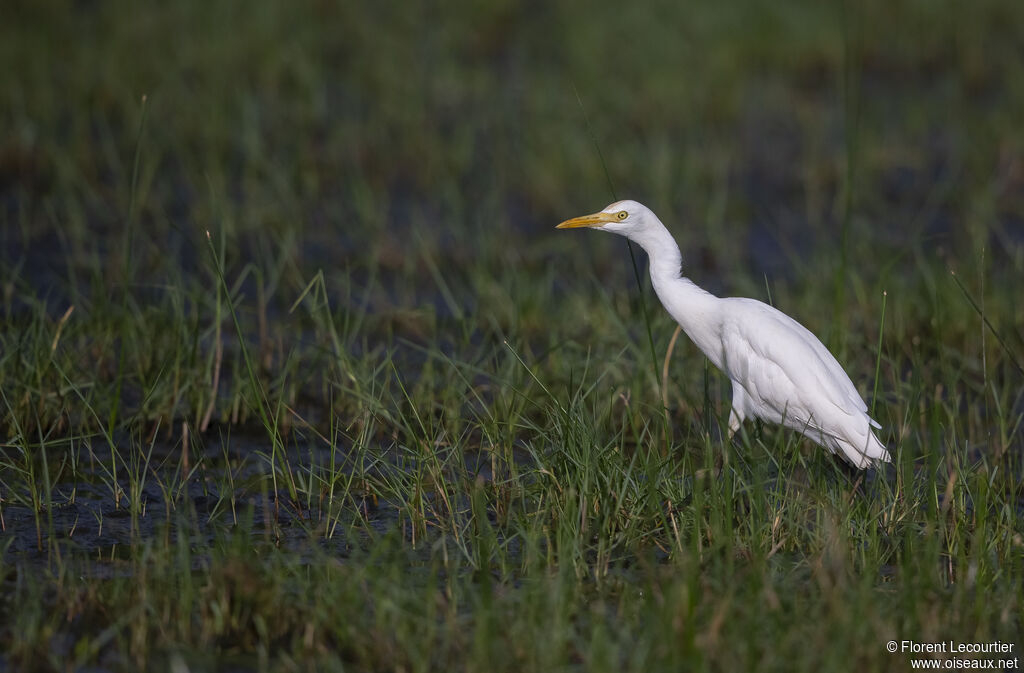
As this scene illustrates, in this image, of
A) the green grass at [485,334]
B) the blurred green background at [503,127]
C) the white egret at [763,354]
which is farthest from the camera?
the blurred green background at [503,127]

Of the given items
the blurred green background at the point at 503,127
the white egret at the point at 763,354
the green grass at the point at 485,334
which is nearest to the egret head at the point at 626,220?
the white egret at the point at 763,354

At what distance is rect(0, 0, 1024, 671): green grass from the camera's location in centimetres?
305

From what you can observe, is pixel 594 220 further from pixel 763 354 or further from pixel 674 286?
pixel 763 354

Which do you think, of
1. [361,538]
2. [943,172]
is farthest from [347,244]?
[943,172]

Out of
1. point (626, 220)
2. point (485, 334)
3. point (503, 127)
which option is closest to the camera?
point (626, 220)

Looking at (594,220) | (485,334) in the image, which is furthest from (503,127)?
(594,220)

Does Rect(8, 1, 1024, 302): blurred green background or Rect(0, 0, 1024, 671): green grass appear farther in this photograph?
Rect(8, 1, 1024, 302): blurred green background

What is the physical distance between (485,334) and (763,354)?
5.36ft

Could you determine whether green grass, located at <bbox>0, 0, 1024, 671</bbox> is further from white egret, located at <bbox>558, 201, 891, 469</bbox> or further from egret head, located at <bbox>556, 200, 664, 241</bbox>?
egret head, located at <bbox>556, 200, 664, 241</bbox>

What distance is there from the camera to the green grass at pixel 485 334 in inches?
120

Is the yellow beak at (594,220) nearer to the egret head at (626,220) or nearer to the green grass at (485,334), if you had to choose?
the egret head at (626,220)

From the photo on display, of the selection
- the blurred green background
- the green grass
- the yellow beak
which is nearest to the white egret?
the yellow beak

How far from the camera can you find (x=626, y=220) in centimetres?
398

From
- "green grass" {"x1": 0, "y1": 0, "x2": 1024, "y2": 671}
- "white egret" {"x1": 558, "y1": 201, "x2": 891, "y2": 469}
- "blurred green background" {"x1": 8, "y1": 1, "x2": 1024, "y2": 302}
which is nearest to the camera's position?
"green grass" {"x1": 0, "y1": 0, "x2": 1024, "y2": 671}
